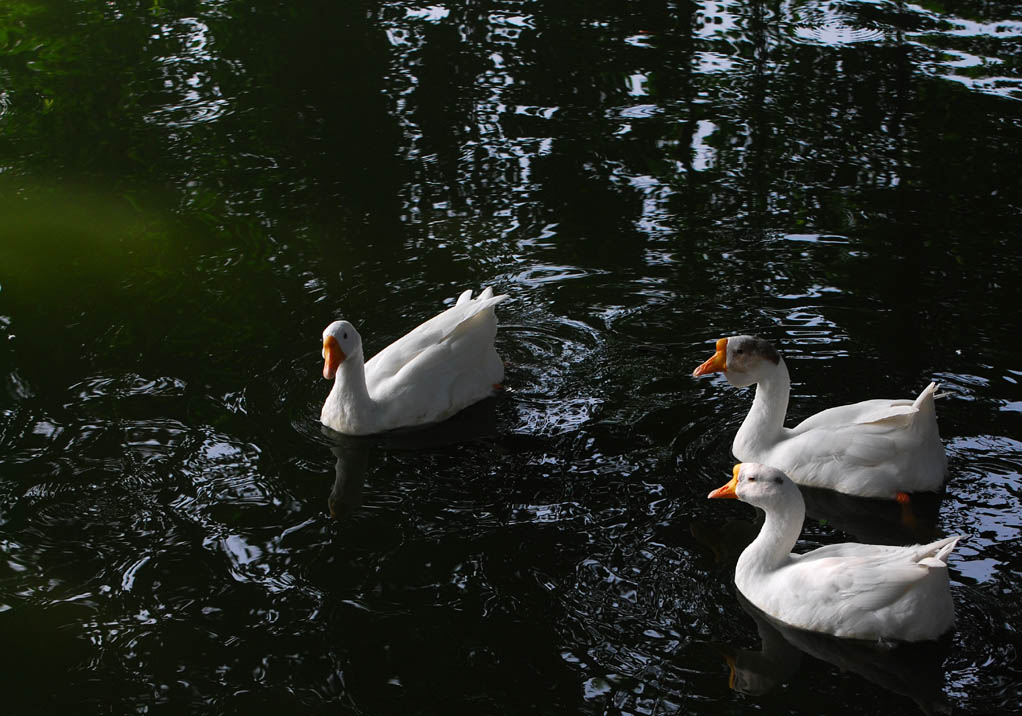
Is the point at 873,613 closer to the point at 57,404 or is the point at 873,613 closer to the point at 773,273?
the point at 773,273

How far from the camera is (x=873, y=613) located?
16.7 ft

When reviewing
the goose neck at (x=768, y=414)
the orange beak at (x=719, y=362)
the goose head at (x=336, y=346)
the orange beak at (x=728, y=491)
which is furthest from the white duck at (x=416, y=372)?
the orange beak at (x=728, y=491)

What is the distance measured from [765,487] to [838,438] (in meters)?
1.04

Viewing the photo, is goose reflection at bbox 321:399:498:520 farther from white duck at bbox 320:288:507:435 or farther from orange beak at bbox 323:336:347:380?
orange beak at bbox 323:336:347:380

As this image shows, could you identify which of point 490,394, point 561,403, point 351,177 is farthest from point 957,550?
point 351,177

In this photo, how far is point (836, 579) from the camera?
17.0ft

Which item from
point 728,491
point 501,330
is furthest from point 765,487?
point 501,330

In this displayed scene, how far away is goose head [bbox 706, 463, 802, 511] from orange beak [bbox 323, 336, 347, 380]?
2.73m

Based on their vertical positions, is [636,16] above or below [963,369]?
above

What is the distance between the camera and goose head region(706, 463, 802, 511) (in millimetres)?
5473

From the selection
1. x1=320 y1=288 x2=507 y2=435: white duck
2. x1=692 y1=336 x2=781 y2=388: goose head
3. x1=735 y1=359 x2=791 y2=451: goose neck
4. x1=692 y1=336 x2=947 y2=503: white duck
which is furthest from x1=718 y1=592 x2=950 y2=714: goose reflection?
x1=320 y1=288 x2=507 y2=435: white duck

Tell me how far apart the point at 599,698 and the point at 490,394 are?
9.96ft

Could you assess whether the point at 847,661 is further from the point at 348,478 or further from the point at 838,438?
the point at 348,478

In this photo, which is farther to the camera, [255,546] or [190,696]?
[255,546]
